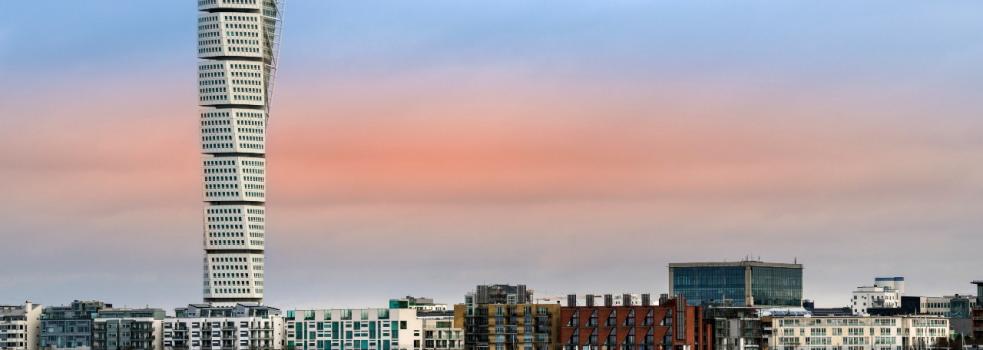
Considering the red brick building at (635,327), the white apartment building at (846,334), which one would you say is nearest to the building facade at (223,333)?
the red brick building at (635,327)

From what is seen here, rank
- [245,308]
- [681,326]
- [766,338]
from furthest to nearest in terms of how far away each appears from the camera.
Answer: [245,308], [766,338], [681,326]

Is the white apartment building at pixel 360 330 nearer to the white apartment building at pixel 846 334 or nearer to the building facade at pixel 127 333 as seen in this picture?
the building facade at pixel 127 333

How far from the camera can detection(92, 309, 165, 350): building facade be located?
606 ft

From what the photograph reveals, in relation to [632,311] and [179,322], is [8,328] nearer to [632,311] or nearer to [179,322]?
[179,322]

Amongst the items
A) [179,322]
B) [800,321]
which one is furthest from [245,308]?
[800,321]

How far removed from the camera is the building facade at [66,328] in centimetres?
19100

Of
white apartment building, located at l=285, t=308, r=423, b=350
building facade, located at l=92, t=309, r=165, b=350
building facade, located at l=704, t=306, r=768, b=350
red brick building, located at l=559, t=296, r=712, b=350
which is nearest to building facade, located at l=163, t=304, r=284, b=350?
building facade, located at l=92, t=309, r=165, b=350

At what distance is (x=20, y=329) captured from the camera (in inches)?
7726

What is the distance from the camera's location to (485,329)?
554 feet

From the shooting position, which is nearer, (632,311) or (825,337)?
(632,311)

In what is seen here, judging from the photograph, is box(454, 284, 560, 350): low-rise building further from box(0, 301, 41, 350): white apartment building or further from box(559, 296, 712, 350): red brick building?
box(0, 301, 41, 350): white apartment building

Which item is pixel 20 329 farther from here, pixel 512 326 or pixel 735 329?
pixel 735 329

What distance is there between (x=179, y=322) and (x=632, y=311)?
46.3 m

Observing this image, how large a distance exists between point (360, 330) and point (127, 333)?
24620 millimetres
